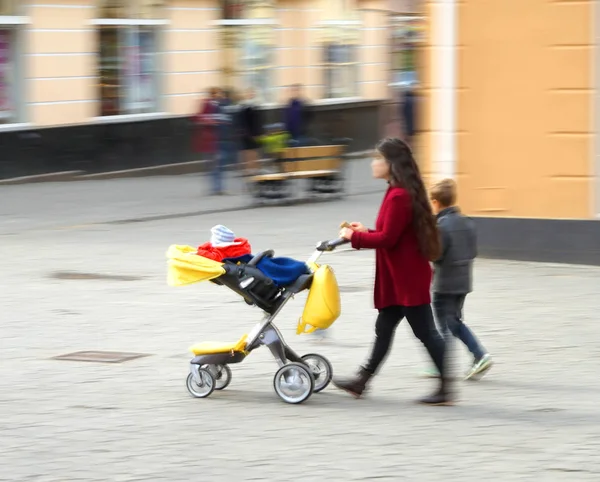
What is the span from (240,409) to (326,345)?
6.20ft

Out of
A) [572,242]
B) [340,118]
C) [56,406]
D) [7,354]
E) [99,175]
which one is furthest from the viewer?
[340,118]

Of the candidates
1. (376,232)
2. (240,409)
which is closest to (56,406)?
(240,409)

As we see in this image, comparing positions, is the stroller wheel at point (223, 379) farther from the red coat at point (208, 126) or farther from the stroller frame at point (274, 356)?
the red coat at point (208, 126)

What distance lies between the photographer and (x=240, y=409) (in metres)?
6.82

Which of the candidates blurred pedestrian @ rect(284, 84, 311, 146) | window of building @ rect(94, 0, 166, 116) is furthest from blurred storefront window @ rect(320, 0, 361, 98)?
blurred pedestrian @ rect(284, 84, 311, 146)

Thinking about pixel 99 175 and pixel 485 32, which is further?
pixel 99 175

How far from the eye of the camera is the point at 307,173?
19062 mm

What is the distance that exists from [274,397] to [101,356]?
5.54ft

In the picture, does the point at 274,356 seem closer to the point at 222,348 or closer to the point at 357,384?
the point at 222,348

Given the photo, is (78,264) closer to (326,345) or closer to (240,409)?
(326,345)

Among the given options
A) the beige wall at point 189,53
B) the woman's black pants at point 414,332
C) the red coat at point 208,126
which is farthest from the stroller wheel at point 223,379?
the beige wall at point 189,53

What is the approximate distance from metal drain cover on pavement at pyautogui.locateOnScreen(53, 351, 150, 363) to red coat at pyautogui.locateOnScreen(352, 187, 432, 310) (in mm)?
2162

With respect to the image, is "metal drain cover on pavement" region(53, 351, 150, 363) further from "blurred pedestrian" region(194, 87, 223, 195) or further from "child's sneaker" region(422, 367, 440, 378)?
"blurred pedestrian" region(194, 87, 223, 195)

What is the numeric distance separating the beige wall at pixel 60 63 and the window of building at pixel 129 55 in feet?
1.56
